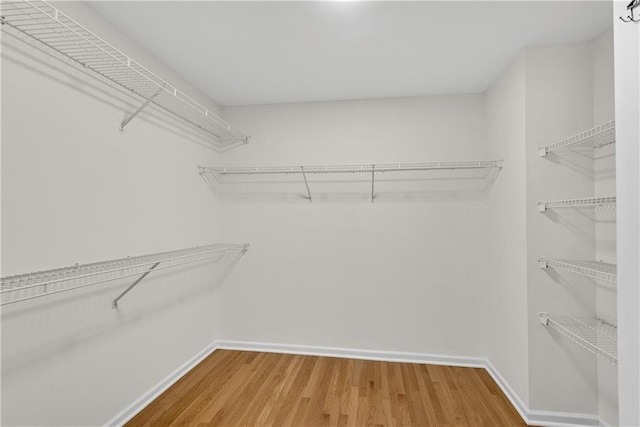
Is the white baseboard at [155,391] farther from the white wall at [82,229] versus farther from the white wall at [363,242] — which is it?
the white wall at [363,242]

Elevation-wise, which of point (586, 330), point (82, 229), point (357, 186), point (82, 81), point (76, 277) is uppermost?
point (82, 81)

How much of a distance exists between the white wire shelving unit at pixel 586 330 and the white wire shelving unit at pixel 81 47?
2.56 meters

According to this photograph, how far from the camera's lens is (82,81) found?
61.8 inches

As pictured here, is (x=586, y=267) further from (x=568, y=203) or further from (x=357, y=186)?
(x=357, y=186)

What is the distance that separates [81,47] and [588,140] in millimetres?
2626

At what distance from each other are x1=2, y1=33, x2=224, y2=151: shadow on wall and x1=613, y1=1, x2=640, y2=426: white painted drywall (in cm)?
221

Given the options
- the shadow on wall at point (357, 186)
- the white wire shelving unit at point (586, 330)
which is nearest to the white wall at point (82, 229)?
the shadow on wall at point (357, 186)

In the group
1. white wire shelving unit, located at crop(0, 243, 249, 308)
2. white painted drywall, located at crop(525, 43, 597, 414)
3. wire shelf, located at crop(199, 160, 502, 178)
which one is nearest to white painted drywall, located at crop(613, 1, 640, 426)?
white painted drywall, located at crop(525, 43, 597, 414)

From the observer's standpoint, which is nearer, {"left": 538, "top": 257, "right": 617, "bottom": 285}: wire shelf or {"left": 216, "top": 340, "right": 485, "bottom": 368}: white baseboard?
{"left": 538, "top": 257, "right": 617, "bottom": 285}: wire shelf

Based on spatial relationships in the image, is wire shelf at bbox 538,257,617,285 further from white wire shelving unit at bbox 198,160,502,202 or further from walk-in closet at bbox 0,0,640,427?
white wire shelving unit at bbox 198,160,502,202

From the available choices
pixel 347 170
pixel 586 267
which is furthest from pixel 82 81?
pixel 586 267

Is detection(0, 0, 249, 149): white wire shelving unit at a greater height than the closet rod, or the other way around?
detection(0, 0, 249, 149): white wire shelving unit

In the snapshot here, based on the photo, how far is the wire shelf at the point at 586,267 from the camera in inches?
Result: 56.2

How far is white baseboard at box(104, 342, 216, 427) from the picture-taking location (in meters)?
1.81
